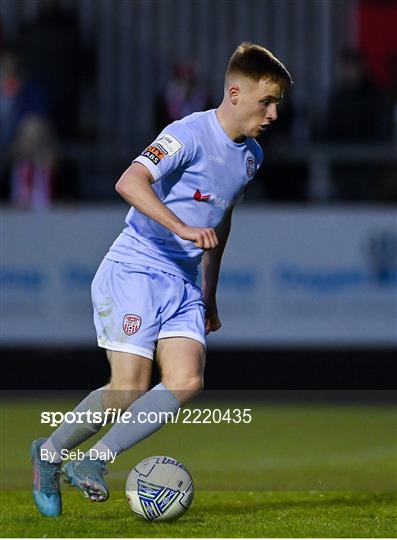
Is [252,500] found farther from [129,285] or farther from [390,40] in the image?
[390,40]

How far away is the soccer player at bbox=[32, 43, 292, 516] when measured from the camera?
700 centimetres

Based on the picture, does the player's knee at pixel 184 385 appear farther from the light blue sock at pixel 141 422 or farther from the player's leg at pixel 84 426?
the player's leg at pixel 84 426

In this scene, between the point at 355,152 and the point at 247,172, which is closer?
the point at 247,172

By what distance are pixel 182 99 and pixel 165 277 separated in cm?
908

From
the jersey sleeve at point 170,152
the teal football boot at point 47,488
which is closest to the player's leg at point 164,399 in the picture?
the teal football boot at point 47,488

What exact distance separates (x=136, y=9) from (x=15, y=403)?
301 inches

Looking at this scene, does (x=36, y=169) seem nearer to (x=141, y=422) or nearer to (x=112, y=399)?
(x=112, y=399)

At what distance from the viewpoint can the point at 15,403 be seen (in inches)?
527

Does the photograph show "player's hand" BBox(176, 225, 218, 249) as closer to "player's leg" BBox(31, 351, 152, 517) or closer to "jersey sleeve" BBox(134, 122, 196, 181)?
"jersey sleeve" BBox(134, 122, 196, 181)

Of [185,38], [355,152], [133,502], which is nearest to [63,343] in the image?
[355,152]

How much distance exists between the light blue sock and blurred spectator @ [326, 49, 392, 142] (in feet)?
32.4

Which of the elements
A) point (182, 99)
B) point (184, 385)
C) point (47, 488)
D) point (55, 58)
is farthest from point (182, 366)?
point (55, 58)

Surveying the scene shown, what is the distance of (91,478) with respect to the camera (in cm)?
688

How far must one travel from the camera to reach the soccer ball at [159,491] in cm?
688
